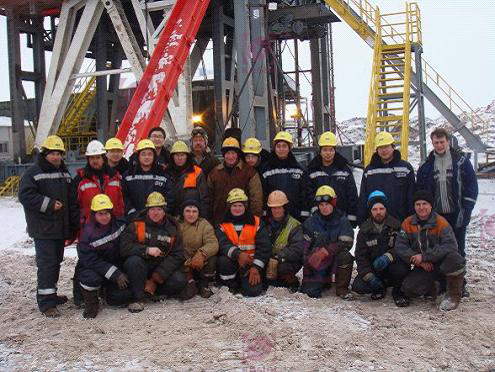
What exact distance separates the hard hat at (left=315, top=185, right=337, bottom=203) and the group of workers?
0.01 m

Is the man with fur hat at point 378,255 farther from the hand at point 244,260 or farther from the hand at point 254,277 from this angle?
the hand at point 244,260

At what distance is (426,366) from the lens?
3.37 m

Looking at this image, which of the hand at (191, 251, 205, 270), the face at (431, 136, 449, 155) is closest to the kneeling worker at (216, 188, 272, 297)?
the hand at (191, 251, 205, 270)

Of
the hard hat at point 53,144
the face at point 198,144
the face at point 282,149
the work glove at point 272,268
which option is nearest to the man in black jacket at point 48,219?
the hard hat at point 53,144

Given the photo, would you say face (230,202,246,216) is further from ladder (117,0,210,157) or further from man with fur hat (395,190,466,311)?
ladder (117,0,210,157)

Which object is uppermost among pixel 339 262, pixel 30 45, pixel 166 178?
pixel 30 45

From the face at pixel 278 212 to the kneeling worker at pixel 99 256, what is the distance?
1511 millimetres

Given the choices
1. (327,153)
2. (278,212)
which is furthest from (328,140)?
(278,212)

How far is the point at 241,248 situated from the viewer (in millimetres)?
5133

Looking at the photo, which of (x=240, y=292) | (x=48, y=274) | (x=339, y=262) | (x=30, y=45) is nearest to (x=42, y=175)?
(x=48, y=274)

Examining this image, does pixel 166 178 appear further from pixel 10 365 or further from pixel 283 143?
pixel 10 365

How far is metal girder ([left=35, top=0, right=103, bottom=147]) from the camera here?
11984mm

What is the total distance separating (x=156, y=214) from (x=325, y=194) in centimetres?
159

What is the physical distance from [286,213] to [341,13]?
32.9 feet
